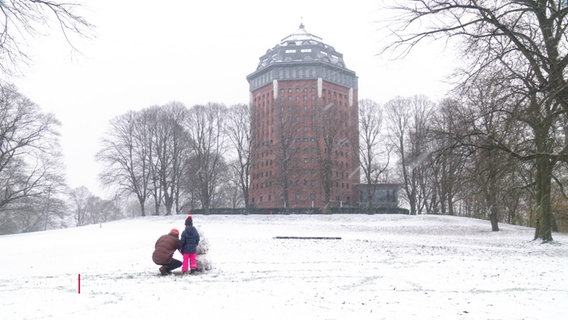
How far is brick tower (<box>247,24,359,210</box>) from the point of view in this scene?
224ft

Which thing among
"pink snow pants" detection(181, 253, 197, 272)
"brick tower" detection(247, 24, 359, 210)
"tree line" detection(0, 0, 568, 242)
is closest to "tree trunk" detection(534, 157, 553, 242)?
"tree line" detection(0, 0, 568, 242)

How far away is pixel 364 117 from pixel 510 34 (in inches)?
1944

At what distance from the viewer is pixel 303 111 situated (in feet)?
267

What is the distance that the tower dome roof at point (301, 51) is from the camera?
96438mm

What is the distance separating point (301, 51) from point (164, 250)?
284ft

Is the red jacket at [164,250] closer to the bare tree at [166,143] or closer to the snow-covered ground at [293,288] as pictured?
the snow-covered ground at [293,288]

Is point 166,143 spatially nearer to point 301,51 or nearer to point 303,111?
point 303,111

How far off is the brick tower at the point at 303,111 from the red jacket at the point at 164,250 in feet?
164

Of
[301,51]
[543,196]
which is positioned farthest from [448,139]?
[301,51]

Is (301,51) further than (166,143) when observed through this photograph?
Yes

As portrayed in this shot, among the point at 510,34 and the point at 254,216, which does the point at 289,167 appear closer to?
the point at 254,216

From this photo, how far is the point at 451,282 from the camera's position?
12234mm

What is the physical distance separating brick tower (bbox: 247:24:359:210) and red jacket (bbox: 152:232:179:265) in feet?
164

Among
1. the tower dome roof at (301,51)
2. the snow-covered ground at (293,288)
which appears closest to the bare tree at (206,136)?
the tower dome roof at (301,51)
